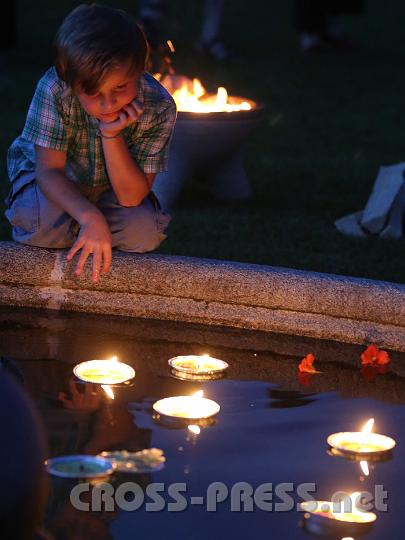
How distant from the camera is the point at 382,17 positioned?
50.9ft

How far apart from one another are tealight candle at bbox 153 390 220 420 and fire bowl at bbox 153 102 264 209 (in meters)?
2.72

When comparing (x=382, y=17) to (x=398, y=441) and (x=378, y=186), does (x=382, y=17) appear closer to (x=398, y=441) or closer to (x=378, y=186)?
(x=378, y=186)

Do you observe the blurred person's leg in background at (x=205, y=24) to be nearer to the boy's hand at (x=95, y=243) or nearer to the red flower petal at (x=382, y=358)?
the boy's hand at (x=95, y=243)

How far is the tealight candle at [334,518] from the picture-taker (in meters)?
2.49

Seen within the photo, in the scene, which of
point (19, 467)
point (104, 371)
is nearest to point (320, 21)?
point (104, 371)

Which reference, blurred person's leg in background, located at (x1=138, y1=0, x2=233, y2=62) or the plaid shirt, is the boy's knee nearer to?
the plaid shirt

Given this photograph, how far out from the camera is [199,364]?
11.3ft

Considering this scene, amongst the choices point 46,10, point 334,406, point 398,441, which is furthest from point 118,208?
point 46,10

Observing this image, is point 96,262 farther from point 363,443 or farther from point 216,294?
point 363,443

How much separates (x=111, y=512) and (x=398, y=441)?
0.90 metres

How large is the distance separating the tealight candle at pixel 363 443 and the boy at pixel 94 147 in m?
1.05

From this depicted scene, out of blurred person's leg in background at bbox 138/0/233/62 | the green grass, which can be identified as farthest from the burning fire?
blurred person's leg in background at bbox 138/0/233/62

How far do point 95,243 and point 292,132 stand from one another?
4920mm

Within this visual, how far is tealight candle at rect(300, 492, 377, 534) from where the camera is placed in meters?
2.49
